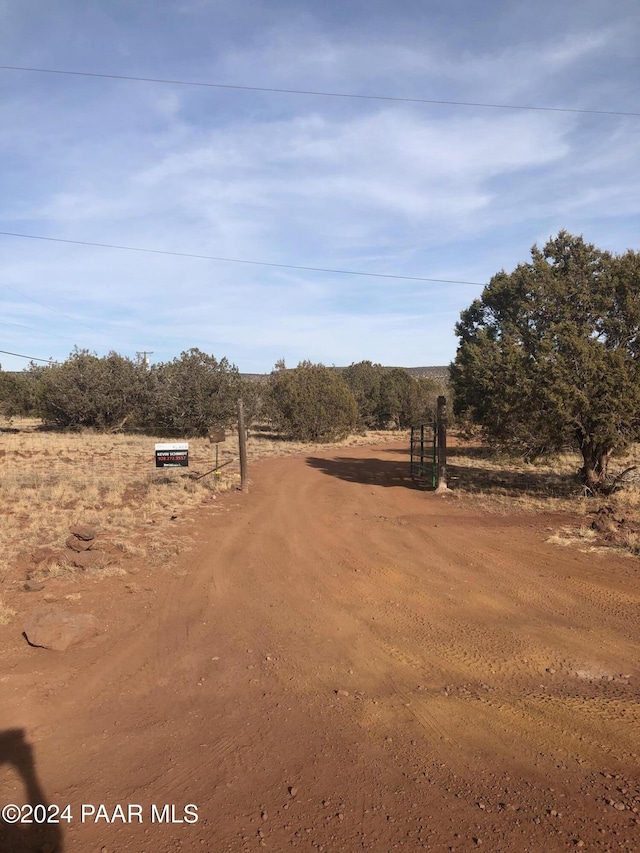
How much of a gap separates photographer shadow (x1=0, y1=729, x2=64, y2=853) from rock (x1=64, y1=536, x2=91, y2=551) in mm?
5405

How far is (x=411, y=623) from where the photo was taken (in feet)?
21.9

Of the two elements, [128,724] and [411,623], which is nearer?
[128,724]

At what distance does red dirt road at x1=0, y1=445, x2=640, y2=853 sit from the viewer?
→ 3396 millimetres

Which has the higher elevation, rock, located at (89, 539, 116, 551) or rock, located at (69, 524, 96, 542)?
rock, located at (69, 524, 96, 542)

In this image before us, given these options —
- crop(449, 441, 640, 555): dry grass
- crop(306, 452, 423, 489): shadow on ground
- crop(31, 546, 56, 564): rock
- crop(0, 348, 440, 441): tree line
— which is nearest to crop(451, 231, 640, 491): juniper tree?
crop(449, 441, 640, 555): dry grass

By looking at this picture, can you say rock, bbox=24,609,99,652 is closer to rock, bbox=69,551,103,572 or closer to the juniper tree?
rock, bbox=69,551,103,572

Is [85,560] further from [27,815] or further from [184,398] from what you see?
[184,398]

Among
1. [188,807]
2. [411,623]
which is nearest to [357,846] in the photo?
[188,807]

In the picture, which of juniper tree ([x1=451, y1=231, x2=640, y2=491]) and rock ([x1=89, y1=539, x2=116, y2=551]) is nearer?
rock ([x1=89, y1=539, x2=116, y2=551])

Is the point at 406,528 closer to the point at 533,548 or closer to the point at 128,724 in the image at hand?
the point at 533,548

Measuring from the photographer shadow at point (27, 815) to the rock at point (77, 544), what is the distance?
5.40m

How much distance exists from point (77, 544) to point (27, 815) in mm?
6449

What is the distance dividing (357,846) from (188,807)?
3.72 ft

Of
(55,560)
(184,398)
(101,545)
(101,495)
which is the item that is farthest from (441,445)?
(184,398)
